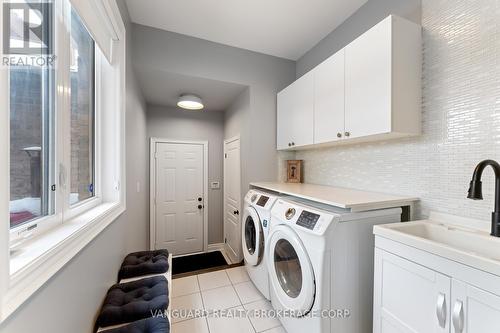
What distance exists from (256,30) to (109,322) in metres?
2.70

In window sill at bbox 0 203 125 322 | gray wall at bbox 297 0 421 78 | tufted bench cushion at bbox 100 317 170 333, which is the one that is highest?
gray wall at bbox 297 0 421 78

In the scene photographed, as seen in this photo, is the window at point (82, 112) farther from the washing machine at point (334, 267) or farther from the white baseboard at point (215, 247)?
the white baseboard at point (215, 247)

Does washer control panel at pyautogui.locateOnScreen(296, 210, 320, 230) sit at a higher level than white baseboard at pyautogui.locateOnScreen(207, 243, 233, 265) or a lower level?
higher

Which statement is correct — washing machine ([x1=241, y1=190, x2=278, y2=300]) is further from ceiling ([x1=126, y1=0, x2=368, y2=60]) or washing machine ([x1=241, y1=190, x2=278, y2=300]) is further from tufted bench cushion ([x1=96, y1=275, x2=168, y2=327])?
ceiling ([x1=126, y1=0, x2=368, y2=60])

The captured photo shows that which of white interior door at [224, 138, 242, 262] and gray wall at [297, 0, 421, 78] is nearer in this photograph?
gray wall at [297, 0, 421, 78]

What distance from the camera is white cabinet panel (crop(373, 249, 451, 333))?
870 millimetres

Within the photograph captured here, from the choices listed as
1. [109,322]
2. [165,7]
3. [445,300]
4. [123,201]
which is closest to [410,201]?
[445,300]

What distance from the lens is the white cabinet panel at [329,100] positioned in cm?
168

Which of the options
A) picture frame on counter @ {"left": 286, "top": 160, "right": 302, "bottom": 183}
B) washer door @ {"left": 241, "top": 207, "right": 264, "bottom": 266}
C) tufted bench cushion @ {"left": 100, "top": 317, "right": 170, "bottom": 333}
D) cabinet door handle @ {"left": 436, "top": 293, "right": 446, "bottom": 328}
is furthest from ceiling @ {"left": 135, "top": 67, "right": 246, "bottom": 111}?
cabinet door handle @ {"left": 436, "top": 293, "right": 446, "bottom": 328}

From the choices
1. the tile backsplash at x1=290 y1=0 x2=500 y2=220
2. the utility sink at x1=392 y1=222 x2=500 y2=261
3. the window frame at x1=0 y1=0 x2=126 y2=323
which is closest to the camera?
the window frame at x1=0 y1=0 x2=126 y2=323

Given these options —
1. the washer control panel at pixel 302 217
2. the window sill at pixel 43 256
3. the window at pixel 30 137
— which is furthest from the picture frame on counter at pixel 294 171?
the window at pixel 30 137

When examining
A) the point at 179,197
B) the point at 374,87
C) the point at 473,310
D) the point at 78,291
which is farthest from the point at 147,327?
the point at 179,197

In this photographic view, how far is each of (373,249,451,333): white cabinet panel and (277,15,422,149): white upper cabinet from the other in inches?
31.7

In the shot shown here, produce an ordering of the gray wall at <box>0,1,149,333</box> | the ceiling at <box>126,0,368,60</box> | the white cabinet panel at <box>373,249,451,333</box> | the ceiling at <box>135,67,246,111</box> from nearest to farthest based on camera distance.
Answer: the gray wall at <box>0,1,149,333</box>, the white cabinet panel at <box>373,249,451,333</box>, the ceiling at <box>126,0,368,60</box>, the ceiling at <box>135,67,246,111</box>
